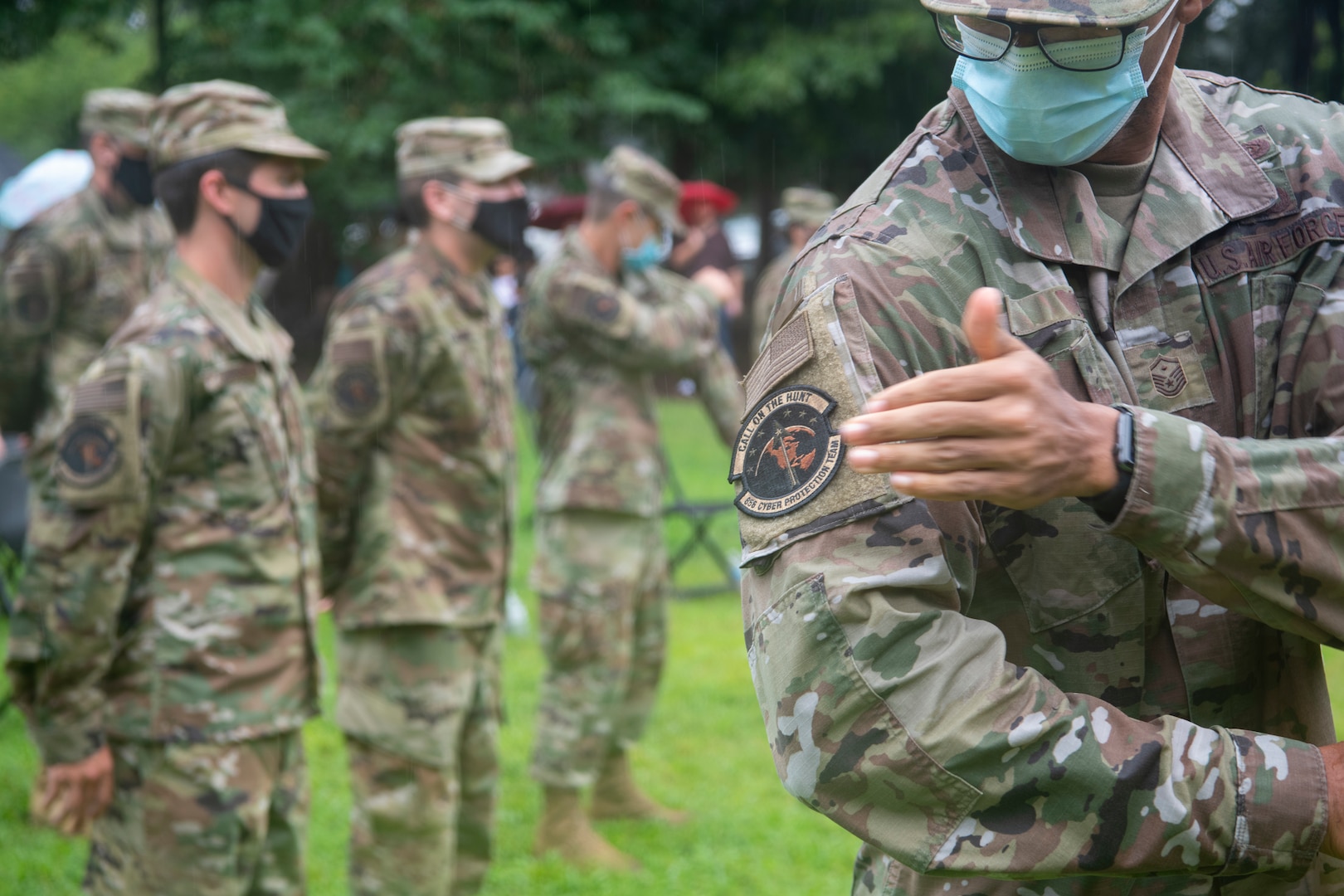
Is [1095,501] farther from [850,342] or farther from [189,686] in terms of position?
[189,686]

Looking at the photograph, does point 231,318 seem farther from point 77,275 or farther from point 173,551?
point 77,275

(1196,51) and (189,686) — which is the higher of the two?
(1196,51)

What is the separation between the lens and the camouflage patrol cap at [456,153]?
181 inches

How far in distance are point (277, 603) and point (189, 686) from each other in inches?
11.8

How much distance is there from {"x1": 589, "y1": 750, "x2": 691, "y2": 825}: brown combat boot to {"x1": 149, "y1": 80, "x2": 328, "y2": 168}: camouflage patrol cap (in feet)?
9.90

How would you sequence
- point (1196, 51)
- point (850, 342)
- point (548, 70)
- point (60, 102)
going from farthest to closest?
1. point (60, 102)
2. point (548, 70)
3. point (1196, 51)
4. point (850, 342)

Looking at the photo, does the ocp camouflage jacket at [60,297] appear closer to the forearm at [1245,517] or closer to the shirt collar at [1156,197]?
the shirt collar at [1156,197]

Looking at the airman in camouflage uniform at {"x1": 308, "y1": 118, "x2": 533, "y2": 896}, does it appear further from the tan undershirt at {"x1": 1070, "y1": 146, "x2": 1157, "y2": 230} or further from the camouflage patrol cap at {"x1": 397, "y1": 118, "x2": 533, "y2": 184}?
the tan undershirt at {"x1": 1070, "y1": 146, "x2": 1157, "y2": 230}

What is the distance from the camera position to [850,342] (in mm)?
1458

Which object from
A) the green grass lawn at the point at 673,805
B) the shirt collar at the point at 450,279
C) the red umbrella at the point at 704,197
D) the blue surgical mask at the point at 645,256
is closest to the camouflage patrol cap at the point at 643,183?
the blue surgical mask at the point at 645,256

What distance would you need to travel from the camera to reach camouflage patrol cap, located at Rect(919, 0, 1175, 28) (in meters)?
1.48

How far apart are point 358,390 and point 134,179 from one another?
9.12 ft

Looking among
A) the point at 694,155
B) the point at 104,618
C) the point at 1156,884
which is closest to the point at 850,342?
the point at 1156,884

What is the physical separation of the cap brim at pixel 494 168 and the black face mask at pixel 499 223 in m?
0.11
